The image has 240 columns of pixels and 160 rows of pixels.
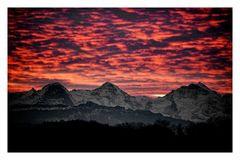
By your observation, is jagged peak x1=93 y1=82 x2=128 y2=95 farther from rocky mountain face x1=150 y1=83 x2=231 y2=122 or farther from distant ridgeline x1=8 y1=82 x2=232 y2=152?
rocky mountain face x1=150 y1=83 x2=231 y2=122

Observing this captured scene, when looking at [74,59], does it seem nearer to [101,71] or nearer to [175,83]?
[101,71]

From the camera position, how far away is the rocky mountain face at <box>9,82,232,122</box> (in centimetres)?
1592

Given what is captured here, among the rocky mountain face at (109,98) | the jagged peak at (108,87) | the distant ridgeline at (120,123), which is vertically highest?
the jagged peak at (108,87)

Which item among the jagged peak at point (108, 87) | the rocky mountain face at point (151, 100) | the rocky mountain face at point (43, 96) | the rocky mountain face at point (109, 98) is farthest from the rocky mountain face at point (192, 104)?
the rocky mountain face at point (43, 96)

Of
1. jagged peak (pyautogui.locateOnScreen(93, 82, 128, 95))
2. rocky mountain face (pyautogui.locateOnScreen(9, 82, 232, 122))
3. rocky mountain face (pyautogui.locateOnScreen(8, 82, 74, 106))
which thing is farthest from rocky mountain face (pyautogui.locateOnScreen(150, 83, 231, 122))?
rocky mountain face (pyautogui.locateOnScreen(8, 82, 74, 106))

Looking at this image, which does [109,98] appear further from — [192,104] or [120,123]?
[192,104]

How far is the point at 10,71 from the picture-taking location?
16156 millimetres

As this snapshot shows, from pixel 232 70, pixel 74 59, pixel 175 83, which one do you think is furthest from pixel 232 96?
pixel 74 59

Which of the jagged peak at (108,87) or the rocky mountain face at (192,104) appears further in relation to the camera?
the jagged peak at (108,87)

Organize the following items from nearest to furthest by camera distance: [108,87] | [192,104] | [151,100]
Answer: [108,87]
[192,104]
[151,100]

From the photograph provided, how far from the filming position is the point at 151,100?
1655 centimetres

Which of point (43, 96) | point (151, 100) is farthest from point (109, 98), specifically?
point (43, 96)

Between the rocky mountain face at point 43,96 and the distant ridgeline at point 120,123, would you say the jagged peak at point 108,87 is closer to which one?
the distant ridgeline at point 120,123

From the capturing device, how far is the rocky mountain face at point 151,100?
627 inches
